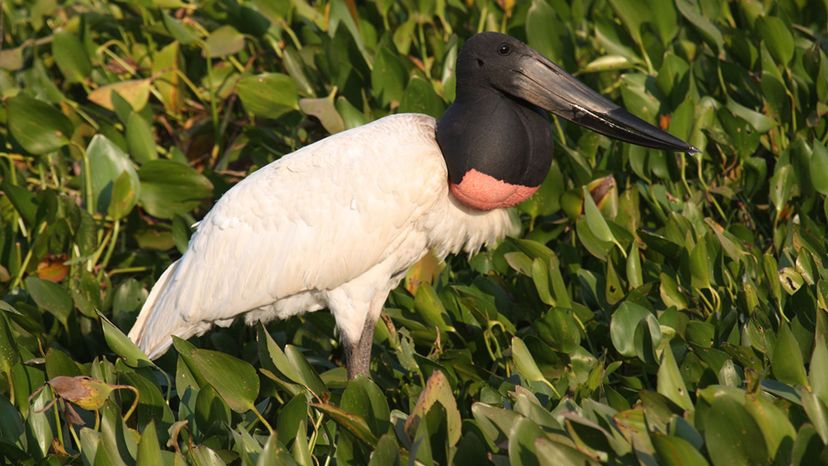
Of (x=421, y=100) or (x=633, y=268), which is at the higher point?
(x=421, y=100)

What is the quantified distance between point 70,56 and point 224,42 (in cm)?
101

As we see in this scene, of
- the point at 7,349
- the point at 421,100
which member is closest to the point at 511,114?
the point at 421,100

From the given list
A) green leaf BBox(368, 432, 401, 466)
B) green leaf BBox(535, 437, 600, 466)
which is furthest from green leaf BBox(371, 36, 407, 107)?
A: green leaf BBox(535, 437, 600, 466)

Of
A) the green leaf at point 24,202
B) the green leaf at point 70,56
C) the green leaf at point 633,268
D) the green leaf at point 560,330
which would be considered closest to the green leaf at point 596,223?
the green leaf at point 633,268

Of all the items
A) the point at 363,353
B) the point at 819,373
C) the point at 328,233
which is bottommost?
the point at 363,353

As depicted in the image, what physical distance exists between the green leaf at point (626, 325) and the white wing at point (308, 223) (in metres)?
0.94

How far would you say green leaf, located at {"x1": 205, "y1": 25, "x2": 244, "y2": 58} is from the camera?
7594mm

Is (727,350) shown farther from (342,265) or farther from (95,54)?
(95,54)

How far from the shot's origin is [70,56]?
306 inches

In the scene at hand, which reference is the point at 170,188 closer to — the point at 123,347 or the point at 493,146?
the point at 123,347

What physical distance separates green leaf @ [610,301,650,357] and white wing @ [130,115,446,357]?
94 centimetres

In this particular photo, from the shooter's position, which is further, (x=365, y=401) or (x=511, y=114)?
(x=511, y=114)

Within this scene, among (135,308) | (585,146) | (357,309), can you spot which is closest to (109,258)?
(135,308)

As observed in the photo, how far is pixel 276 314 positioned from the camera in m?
5.71
